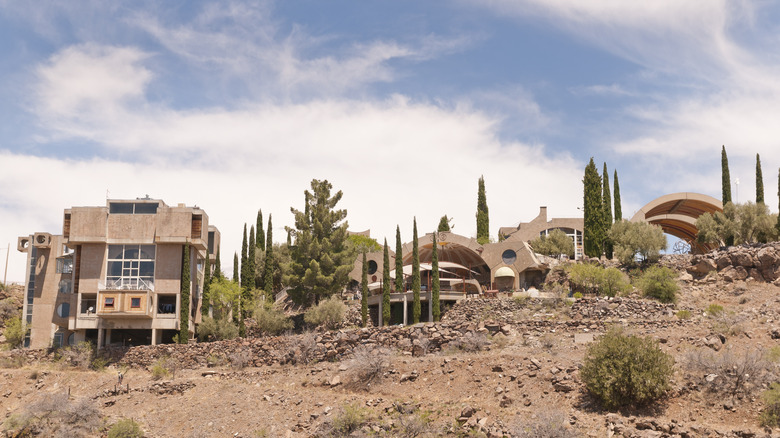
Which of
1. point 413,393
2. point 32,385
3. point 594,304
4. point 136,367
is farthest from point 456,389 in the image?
point 32,385

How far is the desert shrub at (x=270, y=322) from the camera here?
49.5m

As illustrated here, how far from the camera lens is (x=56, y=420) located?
1356 inches

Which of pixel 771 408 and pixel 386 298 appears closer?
pixel 771 408

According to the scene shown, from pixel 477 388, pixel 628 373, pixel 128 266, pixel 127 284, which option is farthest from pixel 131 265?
pixel 628 373

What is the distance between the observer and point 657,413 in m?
29.2

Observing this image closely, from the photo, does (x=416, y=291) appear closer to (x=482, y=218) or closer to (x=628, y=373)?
(x=628, y=373)

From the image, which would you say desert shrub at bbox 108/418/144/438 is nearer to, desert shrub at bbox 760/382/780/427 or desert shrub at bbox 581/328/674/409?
desert shrub at bbox 581/328/674/409

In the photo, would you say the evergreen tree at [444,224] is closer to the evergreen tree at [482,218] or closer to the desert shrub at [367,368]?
the evergreen tree at [482,218]

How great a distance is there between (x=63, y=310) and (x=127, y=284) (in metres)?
7.68

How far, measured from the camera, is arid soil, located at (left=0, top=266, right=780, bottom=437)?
28.9 m

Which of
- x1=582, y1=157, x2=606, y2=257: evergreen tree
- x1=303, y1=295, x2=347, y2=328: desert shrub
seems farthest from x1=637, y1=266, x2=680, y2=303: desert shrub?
x1=303, y1=295, x2=347, y2=328: desert shrub

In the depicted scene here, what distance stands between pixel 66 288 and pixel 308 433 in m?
29.3

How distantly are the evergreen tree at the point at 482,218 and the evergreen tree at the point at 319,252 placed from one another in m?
22.4

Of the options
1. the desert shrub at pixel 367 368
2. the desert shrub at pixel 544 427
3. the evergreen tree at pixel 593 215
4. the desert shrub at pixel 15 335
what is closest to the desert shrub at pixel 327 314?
the desert shrub at pixel 367 368
